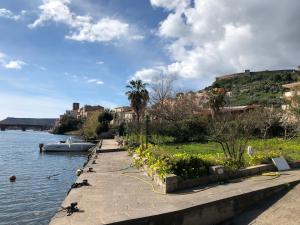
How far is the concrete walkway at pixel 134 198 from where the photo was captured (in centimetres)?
796

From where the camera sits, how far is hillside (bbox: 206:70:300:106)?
312 ft

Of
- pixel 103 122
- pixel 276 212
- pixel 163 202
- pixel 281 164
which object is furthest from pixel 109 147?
pixel 103 122

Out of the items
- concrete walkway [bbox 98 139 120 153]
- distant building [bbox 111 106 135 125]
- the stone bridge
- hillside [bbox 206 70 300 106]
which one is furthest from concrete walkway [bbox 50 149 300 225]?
the stone bridge

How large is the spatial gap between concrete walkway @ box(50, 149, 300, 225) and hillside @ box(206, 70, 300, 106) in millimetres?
78241

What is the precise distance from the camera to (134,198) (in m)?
10.0

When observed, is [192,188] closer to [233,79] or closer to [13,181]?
[13,181]

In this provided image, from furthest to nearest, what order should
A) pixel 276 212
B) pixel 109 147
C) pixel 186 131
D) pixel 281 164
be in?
pixel 109 147 → pixel 186 131 → pixel 281 164 → pixel 276 212

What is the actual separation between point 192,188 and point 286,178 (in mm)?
3123

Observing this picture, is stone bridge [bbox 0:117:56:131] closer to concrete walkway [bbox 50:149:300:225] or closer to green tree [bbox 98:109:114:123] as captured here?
green tree [bbox 98:109:114:123]

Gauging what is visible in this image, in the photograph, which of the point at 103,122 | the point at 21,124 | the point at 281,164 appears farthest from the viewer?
the point at 21,124

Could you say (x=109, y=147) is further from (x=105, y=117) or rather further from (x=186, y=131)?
(x=105, y=117)

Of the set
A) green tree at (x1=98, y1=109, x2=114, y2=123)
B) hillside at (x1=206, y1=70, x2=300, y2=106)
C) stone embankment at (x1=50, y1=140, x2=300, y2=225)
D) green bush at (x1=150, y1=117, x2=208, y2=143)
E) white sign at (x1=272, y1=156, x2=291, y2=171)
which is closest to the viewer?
stone embankment at (x1=50, y1=140, x2=300, y2=225)

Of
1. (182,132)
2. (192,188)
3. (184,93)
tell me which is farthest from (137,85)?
(192,188)

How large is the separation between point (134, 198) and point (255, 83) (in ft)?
379
